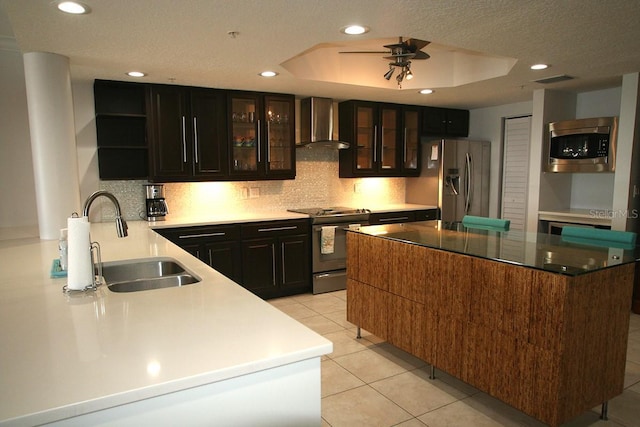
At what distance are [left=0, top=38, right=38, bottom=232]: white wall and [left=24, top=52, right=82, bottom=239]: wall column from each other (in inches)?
33.4

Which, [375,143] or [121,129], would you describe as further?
[375,143]

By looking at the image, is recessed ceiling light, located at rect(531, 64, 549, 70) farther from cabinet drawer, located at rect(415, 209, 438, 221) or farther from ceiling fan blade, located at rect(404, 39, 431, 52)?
cabinet drawer, located at rect(415, 209, 438, 221)

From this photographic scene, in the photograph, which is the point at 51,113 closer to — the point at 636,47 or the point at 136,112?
the point at 136,112

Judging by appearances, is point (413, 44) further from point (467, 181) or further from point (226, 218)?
point (467, 181)

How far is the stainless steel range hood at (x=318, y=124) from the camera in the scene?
4.89m

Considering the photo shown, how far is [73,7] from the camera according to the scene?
216 cm

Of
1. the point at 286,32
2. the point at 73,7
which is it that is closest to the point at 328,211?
the point at 286,32

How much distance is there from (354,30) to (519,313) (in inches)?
75.8

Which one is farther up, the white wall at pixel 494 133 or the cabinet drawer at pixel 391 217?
the white wall at pixel 494 133

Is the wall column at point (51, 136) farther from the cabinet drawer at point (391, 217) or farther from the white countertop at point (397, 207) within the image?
the white countertop at point (397, 207)

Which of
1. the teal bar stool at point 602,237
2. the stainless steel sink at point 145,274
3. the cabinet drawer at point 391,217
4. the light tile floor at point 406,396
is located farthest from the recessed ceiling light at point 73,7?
the cabinet drawer at point 391,217

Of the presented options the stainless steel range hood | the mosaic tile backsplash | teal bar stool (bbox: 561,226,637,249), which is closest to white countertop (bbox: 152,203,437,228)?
the mosaic tile backsplash

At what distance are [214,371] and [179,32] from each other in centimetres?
229

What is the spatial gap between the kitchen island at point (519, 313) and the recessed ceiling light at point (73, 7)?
93.0 inches
